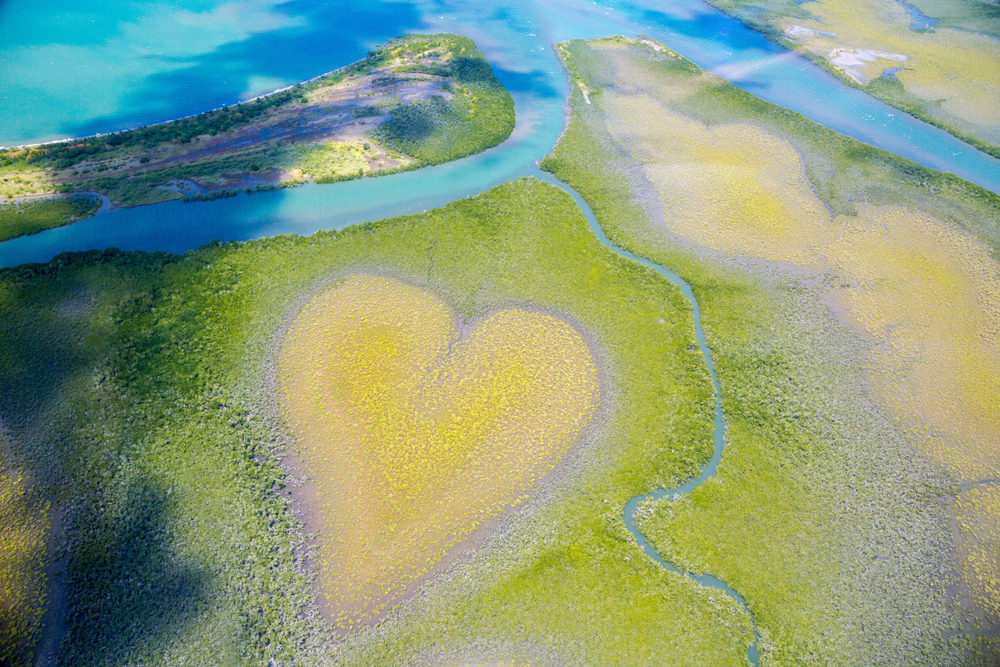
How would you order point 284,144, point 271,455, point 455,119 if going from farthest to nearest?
point 455,119, point 284,144, point 271,455

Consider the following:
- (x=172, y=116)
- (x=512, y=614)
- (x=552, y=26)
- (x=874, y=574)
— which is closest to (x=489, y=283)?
(x=512, y=614)

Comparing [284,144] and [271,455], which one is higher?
[284,144]

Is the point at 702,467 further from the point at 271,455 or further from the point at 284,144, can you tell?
the point at 284,144

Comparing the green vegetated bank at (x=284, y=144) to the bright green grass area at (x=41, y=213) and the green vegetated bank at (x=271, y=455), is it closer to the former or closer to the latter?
the bright green grass area at (x=41, y=213)

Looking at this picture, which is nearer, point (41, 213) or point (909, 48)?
point (41, 213)

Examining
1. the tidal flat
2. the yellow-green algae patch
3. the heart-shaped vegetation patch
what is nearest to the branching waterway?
the heart-shaped vegetation patch

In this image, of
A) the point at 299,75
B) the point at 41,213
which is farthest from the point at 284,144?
the point at 41,213

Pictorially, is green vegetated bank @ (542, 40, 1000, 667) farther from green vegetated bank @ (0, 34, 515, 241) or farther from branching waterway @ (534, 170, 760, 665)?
green vegetated bank @ (0, 34, 515, 241)

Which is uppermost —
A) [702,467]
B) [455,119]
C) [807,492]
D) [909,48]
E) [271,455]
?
[909,48]
